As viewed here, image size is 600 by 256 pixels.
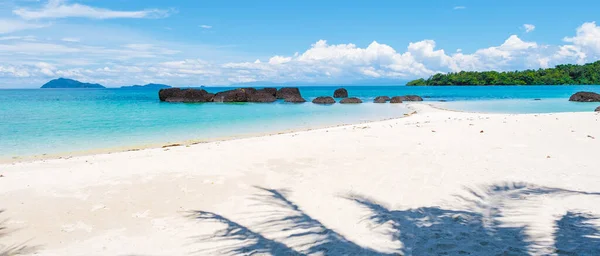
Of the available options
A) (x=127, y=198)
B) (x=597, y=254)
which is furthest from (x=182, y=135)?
(x=597, y=254)

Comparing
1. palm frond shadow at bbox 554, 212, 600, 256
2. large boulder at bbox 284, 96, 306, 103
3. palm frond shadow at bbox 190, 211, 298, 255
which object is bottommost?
palm frond shadow at bbox 190, 211, 298, 255

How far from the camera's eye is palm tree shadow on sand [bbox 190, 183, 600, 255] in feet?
14.5

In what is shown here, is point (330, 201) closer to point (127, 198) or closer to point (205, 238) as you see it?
point (205, 238)

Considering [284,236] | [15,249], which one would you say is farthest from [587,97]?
[15,249]

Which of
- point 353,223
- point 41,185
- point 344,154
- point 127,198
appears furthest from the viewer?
point 344,154

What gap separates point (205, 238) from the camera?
16.4 ft

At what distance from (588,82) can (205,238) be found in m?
175

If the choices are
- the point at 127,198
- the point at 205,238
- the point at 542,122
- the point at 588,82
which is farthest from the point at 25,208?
the point at 588,82

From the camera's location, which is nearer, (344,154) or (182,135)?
(344,154)

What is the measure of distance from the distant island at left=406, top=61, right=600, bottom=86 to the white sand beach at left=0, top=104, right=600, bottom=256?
165 m

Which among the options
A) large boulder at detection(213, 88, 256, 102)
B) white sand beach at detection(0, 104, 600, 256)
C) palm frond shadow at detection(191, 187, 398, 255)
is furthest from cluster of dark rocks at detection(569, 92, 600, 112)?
palm frond shadow at detection(191, 187, 398, 255)

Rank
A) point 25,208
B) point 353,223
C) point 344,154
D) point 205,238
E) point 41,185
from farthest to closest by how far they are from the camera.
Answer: point 344,154
point 41,185
point 25,208
point 353,223
point 205,238

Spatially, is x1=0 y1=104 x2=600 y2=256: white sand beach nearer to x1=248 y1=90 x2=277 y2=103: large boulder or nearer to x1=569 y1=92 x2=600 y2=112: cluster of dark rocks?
x1=248 y1=90 x2=277 y2=103: large boulder

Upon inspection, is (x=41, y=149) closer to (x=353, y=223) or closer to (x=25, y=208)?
(x=25, y=208)
